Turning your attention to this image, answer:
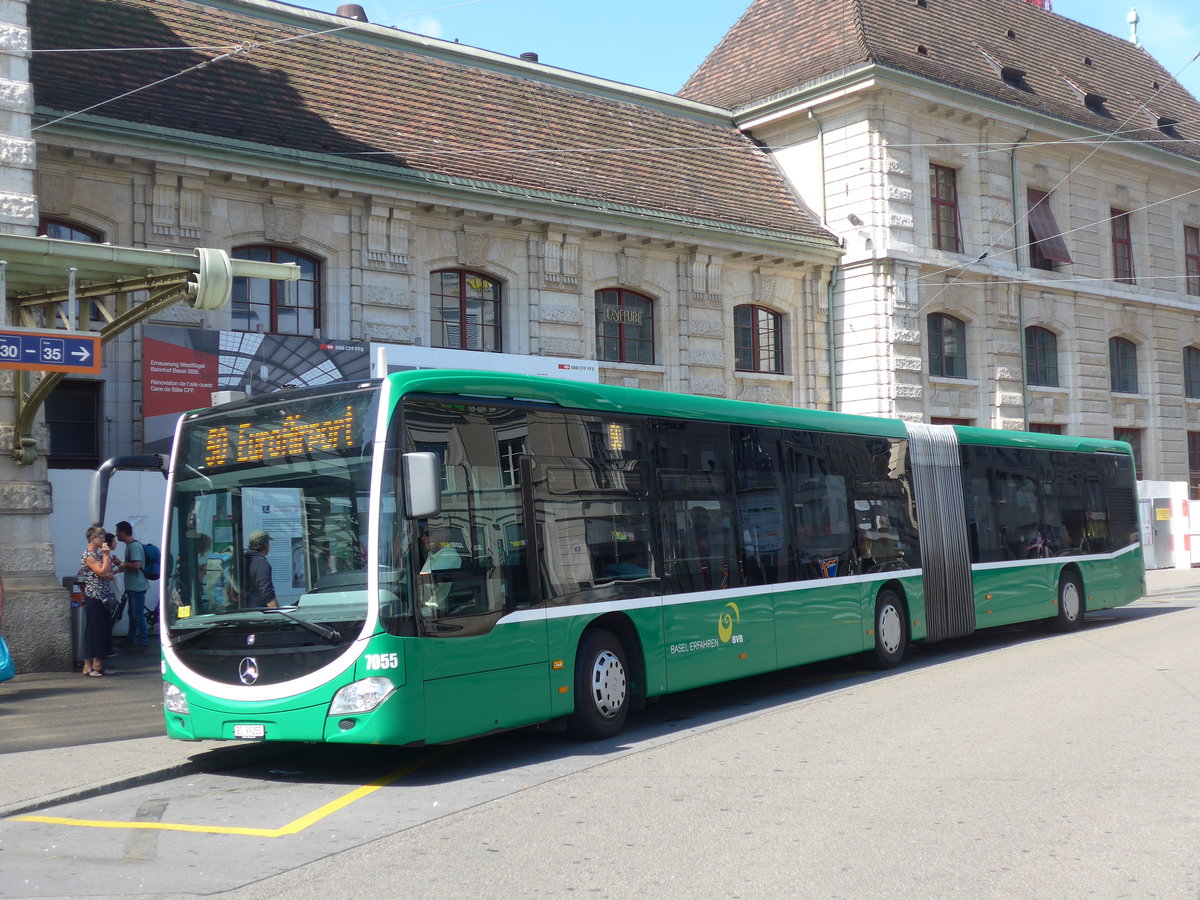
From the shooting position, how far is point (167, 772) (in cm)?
917

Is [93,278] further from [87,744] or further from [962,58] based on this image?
[962,58]

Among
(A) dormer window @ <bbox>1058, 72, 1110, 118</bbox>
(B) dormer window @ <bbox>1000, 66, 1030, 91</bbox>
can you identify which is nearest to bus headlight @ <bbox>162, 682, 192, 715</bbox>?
(B) dormer window @ <bbox>1000, 66, 1030, 91</bbox>

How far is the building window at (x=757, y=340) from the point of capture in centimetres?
2645

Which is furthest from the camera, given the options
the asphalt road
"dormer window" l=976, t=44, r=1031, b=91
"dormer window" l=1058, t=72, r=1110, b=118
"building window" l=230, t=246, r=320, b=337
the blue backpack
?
"dormer window" l=1058, t=72, r=1110, b=118

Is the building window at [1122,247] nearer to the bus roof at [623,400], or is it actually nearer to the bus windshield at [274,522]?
the bus roof at [623,400]

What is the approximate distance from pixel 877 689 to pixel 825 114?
1857 cm

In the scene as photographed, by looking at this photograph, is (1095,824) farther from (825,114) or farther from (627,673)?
(825,114)

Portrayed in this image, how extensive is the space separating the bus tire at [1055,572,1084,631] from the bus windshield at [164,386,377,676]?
1294cm

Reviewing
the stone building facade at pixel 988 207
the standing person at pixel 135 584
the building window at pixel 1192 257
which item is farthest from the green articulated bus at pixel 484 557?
the building window at pixel 1192 257

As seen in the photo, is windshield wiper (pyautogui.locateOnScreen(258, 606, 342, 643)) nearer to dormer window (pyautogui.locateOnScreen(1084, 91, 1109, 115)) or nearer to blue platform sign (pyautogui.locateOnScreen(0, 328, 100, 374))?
blue platform sign (pyautogui.locateOnScreen(0, 328, 100, 374))

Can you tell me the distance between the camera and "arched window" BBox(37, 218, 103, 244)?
1766 cm

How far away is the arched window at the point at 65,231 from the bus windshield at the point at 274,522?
9.53 m

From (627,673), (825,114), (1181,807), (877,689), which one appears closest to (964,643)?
(877,689)

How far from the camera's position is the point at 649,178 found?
25.8 m
